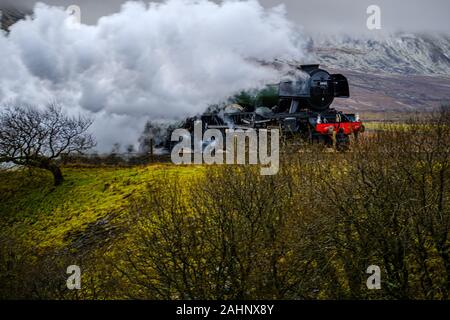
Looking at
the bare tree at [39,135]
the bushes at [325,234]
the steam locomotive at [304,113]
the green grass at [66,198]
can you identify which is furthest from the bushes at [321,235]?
the bare tree at [39,135]

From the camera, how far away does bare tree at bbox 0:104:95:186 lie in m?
22.4

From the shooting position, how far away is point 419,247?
11.5 meters

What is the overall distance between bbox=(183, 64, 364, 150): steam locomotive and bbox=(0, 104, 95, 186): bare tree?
5.84 metres

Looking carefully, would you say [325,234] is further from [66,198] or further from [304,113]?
[66,198]

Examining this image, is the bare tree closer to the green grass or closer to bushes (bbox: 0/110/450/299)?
the green grass

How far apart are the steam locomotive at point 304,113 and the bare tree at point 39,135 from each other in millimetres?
5844

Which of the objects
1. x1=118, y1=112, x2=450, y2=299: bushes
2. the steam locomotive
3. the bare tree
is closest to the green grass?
the bare tree

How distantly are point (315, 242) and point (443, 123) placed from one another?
13.6 feet

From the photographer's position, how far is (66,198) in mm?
21594

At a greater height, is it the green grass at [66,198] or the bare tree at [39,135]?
the bare tree at [39,135]

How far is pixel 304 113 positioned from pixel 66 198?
1082 cm

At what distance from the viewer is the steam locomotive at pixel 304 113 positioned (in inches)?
814

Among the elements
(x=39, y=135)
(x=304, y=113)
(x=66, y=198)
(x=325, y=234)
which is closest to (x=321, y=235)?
(x=325, y=234)

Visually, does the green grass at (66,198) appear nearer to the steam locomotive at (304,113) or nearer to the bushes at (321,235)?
the steam locomotive at (304,113)
